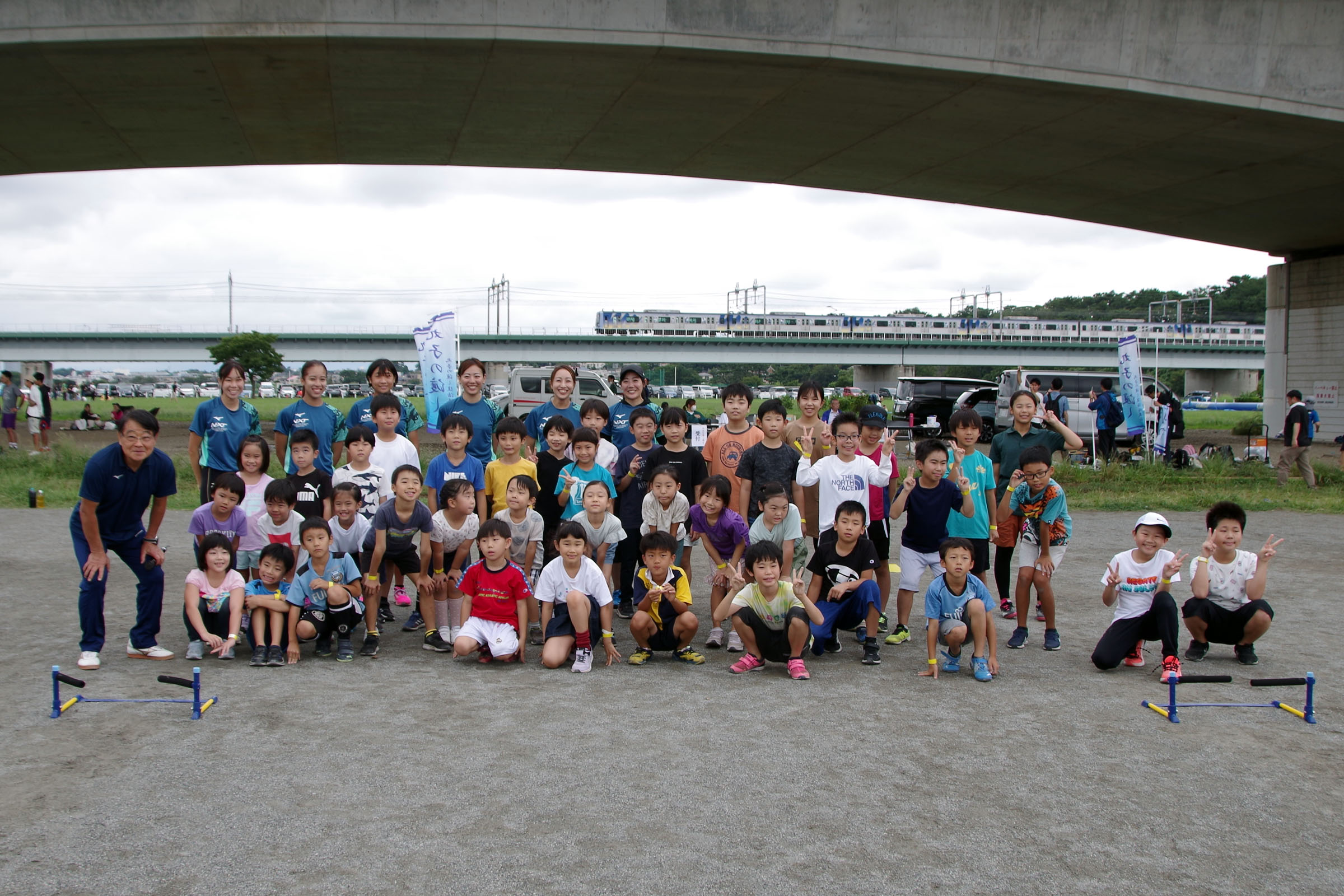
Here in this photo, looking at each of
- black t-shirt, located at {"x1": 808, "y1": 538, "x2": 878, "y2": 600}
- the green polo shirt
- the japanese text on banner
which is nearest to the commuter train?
the japanese text on banner

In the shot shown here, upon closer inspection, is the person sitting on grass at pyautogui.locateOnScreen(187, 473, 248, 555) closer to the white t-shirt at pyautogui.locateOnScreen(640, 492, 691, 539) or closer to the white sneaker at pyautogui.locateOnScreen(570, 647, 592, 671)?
the white sneaker at pyautogui.locateOnScreen(570, 647, 592, 671)

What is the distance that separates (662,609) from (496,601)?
110 centimetres

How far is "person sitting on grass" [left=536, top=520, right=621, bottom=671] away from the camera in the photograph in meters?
5.83

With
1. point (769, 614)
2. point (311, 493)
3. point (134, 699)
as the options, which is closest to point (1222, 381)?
point (769, 614)

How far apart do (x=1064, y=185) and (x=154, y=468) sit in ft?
61.9

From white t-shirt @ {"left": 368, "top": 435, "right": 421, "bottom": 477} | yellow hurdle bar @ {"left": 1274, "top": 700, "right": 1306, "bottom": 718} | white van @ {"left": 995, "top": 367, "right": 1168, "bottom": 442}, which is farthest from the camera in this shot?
white van @ {"left": 995, "top": 367, "right": 1168, "bottom": 442}

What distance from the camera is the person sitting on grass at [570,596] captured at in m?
5.83

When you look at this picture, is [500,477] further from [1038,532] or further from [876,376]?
[876,376]

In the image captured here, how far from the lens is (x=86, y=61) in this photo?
12.6 metres

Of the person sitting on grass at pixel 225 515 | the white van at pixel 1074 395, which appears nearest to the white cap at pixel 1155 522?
the person sitting on grass at pixel 225 515

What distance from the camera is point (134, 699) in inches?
195

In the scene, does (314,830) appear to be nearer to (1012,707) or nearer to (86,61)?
(1012,707)

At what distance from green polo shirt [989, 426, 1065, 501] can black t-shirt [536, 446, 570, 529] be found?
3.46m

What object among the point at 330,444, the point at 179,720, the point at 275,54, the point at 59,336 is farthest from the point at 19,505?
the point at 59,336
